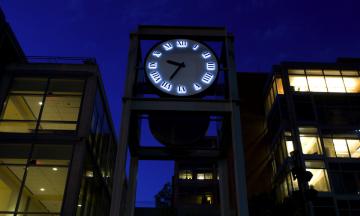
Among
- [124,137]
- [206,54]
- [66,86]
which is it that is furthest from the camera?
[66,86]

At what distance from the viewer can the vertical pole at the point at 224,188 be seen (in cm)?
1140

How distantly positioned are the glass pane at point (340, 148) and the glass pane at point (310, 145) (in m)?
1.21

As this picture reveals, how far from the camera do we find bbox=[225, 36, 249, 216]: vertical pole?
9508 millimetres

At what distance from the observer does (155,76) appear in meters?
11.4

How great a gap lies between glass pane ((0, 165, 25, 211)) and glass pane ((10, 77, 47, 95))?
3.98 metres

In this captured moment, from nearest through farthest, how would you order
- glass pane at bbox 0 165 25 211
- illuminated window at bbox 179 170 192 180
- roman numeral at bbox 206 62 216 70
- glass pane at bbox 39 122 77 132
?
1. roman numeral at bbox 206 62 216 70
2. glass pane at bbox 0 165 25 211
3. glass pane at bbox 39 122 77 132
4. illuminated window at bbox 179 170 192 180

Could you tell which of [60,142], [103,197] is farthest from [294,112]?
[60,142]

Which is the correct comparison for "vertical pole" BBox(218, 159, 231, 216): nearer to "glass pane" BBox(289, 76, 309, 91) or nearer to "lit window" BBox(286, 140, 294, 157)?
"lit window" BBox(286, 140, 294, 157)

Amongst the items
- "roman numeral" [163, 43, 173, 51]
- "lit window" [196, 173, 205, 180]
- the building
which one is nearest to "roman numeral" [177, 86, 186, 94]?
"roman numeral" [163, 43, 173, 51]

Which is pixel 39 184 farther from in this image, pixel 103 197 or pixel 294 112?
pixel 294 112

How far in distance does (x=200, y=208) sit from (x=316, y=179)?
A: 708 inches

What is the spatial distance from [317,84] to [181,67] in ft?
68.3

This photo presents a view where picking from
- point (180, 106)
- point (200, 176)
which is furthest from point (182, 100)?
point (200, 176)

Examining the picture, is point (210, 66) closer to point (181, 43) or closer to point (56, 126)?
point (181, 43)
